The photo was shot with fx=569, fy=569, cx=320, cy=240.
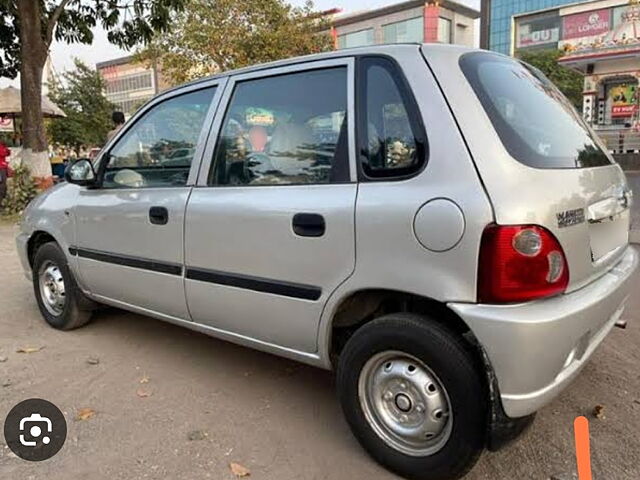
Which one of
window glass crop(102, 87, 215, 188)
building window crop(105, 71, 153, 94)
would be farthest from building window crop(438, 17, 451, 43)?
window glass crop(102, 87, 215, 188)

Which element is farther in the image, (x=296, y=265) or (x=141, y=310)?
(x=141, y=310)

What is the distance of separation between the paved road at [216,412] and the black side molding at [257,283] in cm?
71

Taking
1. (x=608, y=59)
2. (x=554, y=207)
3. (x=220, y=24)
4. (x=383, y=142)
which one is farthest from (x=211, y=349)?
(x=608, y=59)

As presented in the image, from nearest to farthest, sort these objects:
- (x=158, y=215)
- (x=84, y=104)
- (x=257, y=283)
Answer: (x=257, y=283) → (x=158, y=215) → (x=84, y=104)

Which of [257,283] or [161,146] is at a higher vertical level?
[161,146]

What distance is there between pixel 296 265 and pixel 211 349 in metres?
1.61

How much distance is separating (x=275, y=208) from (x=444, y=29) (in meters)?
60.3

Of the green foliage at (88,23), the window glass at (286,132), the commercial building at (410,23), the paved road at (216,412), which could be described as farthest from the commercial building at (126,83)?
the window glass at (286,132)

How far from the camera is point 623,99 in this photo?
2373cm

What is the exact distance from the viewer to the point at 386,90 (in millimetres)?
2455

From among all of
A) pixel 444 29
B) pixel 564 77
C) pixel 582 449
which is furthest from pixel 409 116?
pixel 444 29

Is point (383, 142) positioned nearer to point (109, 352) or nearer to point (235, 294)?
point (235, 294)

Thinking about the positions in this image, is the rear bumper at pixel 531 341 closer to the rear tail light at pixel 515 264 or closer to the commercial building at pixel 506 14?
the rear tail light at pixel 515 264

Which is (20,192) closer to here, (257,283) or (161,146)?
(161,146)
